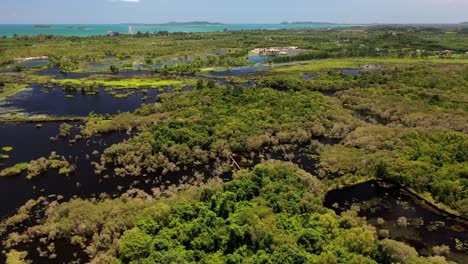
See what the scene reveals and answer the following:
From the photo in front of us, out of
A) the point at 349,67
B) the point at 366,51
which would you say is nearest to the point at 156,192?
the point at 349,67

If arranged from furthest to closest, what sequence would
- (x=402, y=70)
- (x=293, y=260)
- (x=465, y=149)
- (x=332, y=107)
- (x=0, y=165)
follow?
(x=402, y=70) → (x=332, y=107) → (x=0, y=165) → (x=465, y=149) → (x=293, y=260)

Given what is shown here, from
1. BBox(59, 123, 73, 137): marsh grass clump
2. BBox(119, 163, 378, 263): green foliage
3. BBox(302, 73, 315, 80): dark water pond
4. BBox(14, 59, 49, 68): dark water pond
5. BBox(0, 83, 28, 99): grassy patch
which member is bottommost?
BBox(119, 163, 378, 263): green foliage

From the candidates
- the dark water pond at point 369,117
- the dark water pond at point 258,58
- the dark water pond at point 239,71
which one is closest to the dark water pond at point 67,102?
the dark water pond at point 239,71

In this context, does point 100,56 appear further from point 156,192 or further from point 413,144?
point 413,144

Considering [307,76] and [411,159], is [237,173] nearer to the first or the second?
[411,159]

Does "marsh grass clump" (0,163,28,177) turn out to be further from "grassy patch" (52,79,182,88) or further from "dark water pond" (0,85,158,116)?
"grassy patch" (52,79,182,88)

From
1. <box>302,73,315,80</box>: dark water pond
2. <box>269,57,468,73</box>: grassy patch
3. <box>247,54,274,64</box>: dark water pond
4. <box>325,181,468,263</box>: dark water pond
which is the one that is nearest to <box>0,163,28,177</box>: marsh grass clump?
<box>325,181,468,263</box>: dark water pond
